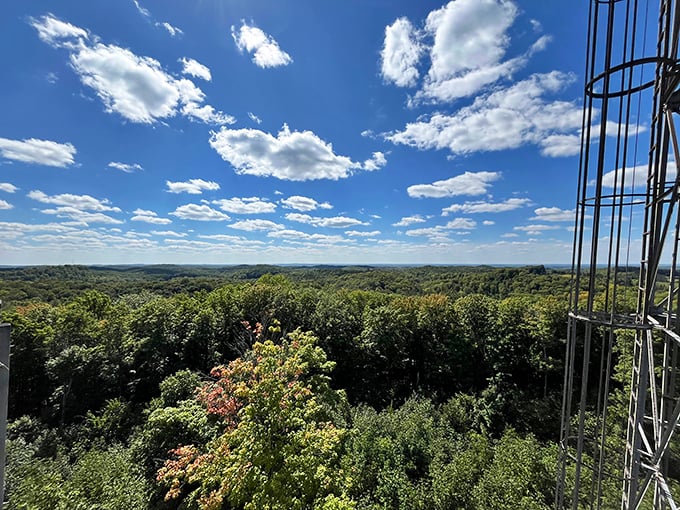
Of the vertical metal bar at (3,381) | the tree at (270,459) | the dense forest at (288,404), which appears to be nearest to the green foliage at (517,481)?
the dense forest at (288,404)

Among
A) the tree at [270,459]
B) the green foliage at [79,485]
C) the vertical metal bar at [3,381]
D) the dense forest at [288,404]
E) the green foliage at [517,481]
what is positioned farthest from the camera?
the green foliage at [517,481]

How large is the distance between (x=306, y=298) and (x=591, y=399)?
48.5 ft

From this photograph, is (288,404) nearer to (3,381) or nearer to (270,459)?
(270,459)

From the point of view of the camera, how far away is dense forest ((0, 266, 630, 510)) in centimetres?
525

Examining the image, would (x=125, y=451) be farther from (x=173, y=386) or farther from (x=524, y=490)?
(x=524, y=490)

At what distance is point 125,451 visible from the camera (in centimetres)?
923

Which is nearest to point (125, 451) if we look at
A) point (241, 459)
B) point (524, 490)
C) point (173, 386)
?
point (173, 386)

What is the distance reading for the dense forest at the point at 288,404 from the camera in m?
5.25

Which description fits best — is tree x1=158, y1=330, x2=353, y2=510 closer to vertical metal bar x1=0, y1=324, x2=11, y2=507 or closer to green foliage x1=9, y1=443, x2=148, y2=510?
green foliage x1=9, y1=443, x2=148, y2=510

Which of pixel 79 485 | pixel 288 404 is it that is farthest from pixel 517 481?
pixel 79 485

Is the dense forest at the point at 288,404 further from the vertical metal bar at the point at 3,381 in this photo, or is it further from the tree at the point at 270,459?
the vertical metal bar at the point at 3,381

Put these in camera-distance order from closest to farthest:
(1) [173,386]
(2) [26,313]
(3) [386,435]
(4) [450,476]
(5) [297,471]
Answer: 1. (5) [297,471]
2. (4) [450,476]
3. (3) [386,435]
4. (1) [173,386]
5. (2) [26,313]

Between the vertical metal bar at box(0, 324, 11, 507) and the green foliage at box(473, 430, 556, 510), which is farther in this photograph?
the green foliage at box(473, 430, 556, 510)

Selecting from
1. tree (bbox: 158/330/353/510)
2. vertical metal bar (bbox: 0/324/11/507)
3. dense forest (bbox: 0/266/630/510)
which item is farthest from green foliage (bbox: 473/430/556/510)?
vertical metal bar (bbox: 0/324/11/507)
